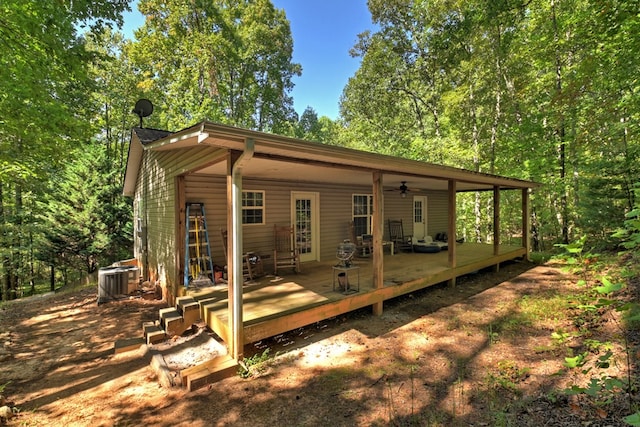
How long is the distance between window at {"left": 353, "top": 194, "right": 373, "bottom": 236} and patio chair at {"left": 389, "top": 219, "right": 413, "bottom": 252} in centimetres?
103

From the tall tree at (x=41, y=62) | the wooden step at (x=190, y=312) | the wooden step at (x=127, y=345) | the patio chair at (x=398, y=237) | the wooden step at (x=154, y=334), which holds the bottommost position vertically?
the wooden step at (x=127, y=345)

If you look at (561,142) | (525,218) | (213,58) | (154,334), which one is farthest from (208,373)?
(213,58)

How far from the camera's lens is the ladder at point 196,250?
203 inches

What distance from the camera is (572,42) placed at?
8234mm

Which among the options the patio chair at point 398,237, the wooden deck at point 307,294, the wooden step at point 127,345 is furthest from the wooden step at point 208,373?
the patio chair at point 398,237

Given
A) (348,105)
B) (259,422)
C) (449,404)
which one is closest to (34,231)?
(259,422)

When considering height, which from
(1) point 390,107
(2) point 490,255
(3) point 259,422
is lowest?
(3) point 259,422

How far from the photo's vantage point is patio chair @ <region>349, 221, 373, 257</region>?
8.02 metres

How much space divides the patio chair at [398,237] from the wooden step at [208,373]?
6828 millimetres

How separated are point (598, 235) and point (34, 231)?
739 inches

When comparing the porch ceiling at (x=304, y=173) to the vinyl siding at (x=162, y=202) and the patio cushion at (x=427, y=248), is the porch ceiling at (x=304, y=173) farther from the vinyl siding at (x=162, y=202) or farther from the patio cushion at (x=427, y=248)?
the patio cushion at (x=427, y=248)

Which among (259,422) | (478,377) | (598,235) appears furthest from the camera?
(598,235)

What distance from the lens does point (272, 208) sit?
6.70 meters

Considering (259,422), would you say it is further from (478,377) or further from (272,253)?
(272,253)
